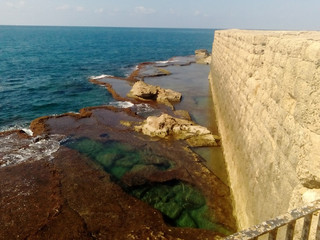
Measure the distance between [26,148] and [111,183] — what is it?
5697 mm

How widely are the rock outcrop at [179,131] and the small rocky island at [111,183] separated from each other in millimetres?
55

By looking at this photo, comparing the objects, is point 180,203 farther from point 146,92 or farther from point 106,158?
point 146,92

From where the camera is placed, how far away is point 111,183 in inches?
382

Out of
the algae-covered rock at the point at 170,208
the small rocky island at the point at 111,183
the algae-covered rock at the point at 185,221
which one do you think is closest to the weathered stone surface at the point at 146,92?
the small rocky island at the point at 111,183

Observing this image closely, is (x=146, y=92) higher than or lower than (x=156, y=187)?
higher

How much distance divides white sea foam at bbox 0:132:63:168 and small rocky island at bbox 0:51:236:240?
5 cm

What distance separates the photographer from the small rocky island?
24.8 feet

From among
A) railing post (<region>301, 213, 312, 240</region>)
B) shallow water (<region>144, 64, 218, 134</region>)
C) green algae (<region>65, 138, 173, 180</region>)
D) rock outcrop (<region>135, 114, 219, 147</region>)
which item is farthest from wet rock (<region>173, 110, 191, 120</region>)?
railing post (<region>301, 213, 312, 240</region>)

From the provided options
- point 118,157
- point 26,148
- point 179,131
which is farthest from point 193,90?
point 26,148

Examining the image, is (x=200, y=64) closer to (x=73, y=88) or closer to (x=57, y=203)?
(x=73, y=88)

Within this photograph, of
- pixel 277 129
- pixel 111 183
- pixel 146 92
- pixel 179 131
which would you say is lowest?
pixel 111 183

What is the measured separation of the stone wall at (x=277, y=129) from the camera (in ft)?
13.2

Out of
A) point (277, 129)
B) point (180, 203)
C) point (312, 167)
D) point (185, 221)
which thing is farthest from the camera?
point (180, 203)

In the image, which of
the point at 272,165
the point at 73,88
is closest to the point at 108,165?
the point at 272,165
